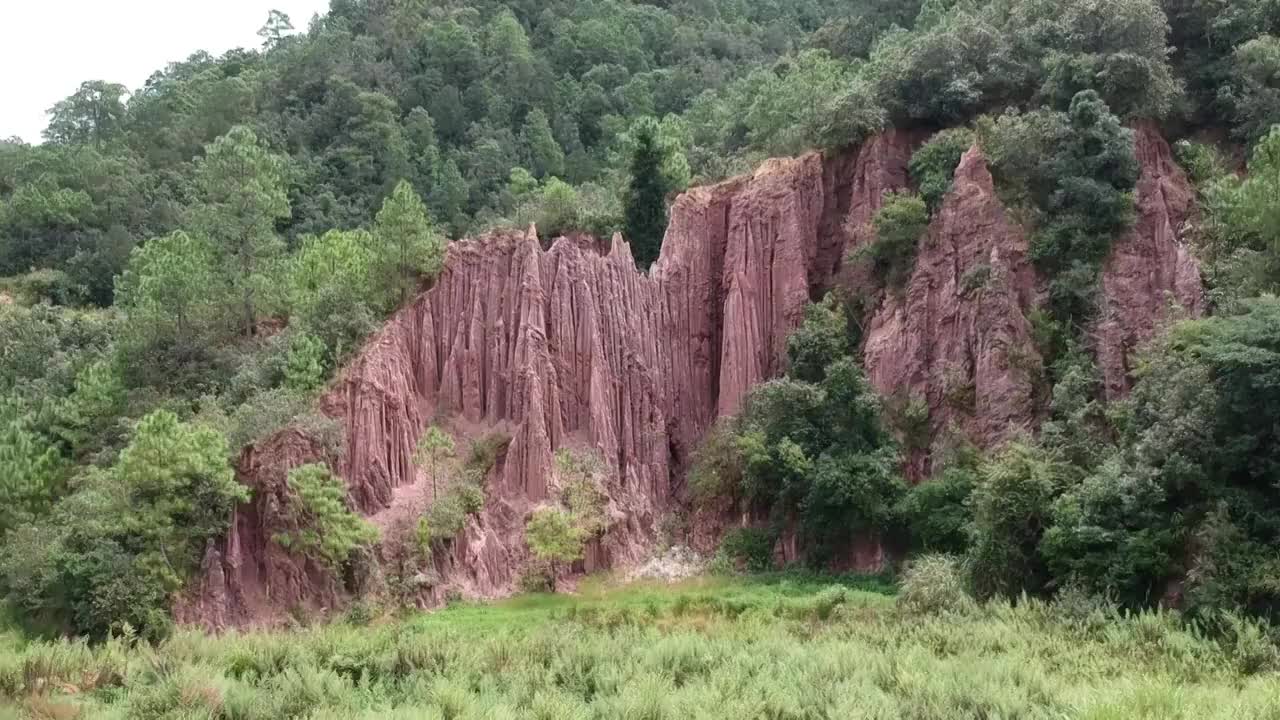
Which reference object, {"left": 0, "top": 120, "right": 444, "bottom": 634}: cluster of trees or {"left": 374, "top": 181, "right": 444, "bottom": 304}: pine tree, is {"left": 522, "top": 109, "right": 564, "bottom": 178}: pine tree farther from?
{"left": 374, "top": 181, "right": 444, "bottom": 304}: pine tree

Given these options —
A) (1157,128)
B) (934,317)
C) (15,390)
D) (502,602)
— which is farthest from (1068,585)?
(15,390)

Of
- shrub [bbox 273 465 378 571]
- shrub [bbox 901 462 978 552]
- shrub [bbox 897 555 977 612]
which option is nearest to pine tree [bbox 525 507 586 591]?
shrub [bbox 273 465 378 571]

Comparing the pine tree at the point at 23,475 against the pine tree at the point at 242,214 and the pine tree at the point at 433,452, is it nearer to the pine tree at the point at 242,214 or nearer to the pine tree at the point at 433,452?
the pine tree at the point at 242,214

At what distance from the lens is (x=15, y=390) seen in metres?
31.0

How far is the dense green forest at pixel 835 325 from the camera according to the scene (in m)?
18.2

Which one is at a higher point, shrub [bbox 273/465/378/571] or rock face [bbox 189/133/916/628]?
rock face [bbox 189/133/916/628]

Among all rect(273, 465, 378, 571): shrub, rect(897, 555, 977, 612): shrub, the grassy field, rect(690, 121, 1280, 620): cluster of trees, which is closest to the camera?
the grassy field

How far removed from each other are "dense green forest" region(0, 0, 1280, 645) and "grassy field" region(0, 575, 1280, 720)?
3.25 m

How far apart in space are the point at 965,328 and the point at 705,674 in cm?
1771

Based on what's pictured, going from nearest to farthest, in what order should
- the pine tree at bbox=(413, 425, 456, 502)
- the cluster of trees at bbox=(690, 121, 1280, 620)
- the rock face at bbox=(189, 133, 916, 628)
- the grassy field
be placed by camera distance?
the grassy field
the cluster of trees at bbox=(690, 121, 1280, 620)
the rock face at bbox=(189, 133, 916, 628)
the pine tree at bbox=(413, 425, 456, 502)

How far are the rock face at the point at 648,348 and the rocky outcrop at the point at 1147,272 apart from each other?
76mm

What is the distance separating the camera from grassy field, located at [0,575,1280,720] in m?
10.2

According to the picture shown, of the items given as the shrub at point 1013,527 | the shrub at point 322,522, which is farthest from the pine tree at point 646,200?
the shrub at point 1013,527

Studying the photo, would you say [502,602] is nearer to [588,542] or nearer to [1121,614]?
[588,542]
